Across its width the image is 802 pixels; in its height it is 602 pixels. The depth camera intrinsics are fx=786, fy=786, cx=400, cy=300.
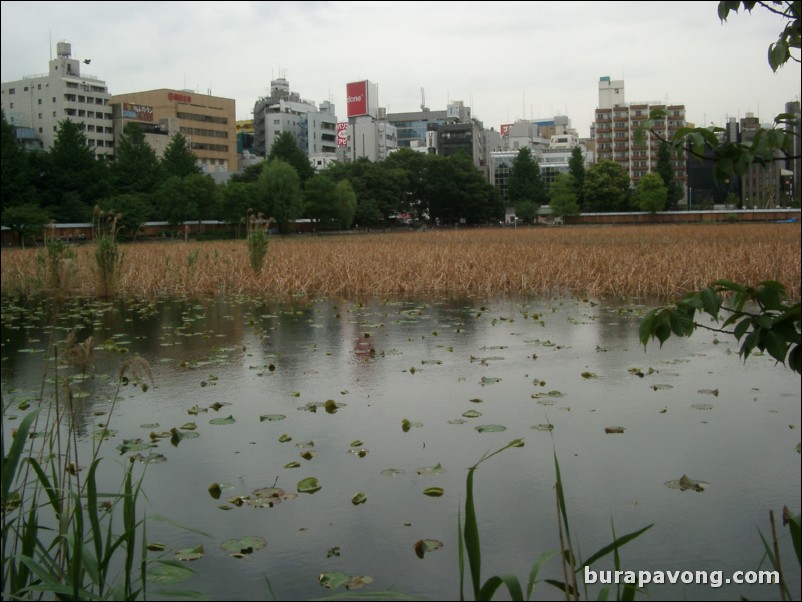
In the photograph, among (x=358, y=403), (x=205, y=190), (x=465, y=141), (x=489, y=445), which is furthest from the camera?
(x=465, y=141)

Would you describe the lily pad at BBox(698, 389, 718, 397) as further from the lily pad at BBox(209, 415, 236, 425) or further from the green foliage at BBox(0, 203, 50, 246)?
the green foliage at BBox(0, 203, 50, 246)

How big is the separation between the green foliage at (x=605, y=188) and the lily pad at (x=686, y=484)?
8269cm

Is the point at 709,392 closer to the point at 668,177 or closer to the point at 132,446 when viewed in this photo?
the point at 132,446

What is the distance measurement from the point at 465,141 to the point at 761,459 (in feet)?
373

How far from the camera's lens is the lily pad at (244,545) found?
322 cm

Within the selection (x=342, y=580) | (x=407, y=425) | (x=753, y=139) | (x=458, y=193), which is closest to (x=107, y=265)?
(x=407, y=425)

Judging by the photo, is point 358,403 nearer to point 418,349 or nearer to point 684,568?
point 418,349

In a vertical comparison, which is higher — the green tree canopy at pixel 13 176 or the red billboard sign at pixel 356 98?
the red billboard sign at pixel 356 98

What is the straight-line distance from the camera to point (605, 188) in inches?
3287

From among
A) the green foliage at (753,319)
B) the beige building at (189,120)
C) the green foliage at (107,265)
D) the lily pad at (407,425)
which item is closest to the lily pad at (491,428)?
the lily pad at (407,425)

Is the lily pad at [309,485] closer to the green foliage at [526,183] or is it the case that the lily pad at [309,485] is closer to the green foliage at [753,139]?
the green foliage at [753,139]

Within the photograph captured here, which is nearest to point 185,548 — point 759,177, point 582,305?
point 582,305

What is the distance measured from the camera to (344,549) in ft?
10.6

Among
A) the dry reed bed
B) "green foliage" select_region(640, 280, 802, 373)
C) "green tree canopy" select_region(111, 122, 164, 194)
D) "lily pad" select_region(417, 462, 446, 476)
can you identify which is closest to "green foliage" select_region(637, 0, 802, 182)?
"green foliage" select_region(640, 280, 802, 373)
